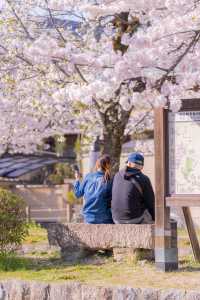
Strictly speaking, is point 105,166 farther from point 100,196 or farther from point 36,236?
point 36,236

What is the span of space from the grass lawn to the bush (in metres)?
0.22

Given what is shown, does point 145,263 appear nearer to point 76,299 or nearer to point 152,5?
point 76,299

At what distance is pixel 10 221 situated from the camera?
9.51 m

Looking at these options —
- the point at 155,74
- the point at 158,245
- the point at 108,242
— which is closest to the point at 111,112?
the point at 155,74

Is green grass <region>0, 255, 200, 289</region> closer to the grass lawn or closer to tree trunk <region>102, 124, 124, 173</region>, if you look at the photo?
the grass lawn

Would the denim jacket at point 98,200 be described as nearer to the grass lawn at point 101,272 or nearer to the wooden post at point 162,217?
the grass lawn at point 101,272

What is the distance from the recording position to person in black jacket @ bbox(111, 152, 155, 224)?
9.16m

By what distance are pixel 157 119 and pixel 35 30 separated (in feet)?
13.9

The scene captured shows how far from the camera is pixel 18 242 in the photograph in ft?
32.1

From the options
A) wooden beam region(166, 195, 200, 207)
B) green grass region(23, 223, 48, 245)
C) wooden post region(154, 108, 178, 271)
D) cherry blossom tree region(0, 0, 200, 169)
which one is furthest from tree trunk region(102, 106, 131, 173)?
wooden beam region(166, 195, 200, 207)

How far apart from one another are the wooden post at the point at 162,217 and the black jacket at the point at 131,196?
78cm

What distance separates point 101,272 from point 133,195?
115cm

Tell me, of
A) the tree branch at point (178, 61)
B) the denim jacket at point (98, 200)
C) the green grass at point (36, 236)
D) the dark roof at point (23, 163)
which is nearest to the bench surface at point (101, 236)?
the denim jacket at point (98, 200)

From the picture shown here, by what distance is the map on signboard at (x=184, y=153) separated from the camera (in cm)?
823
